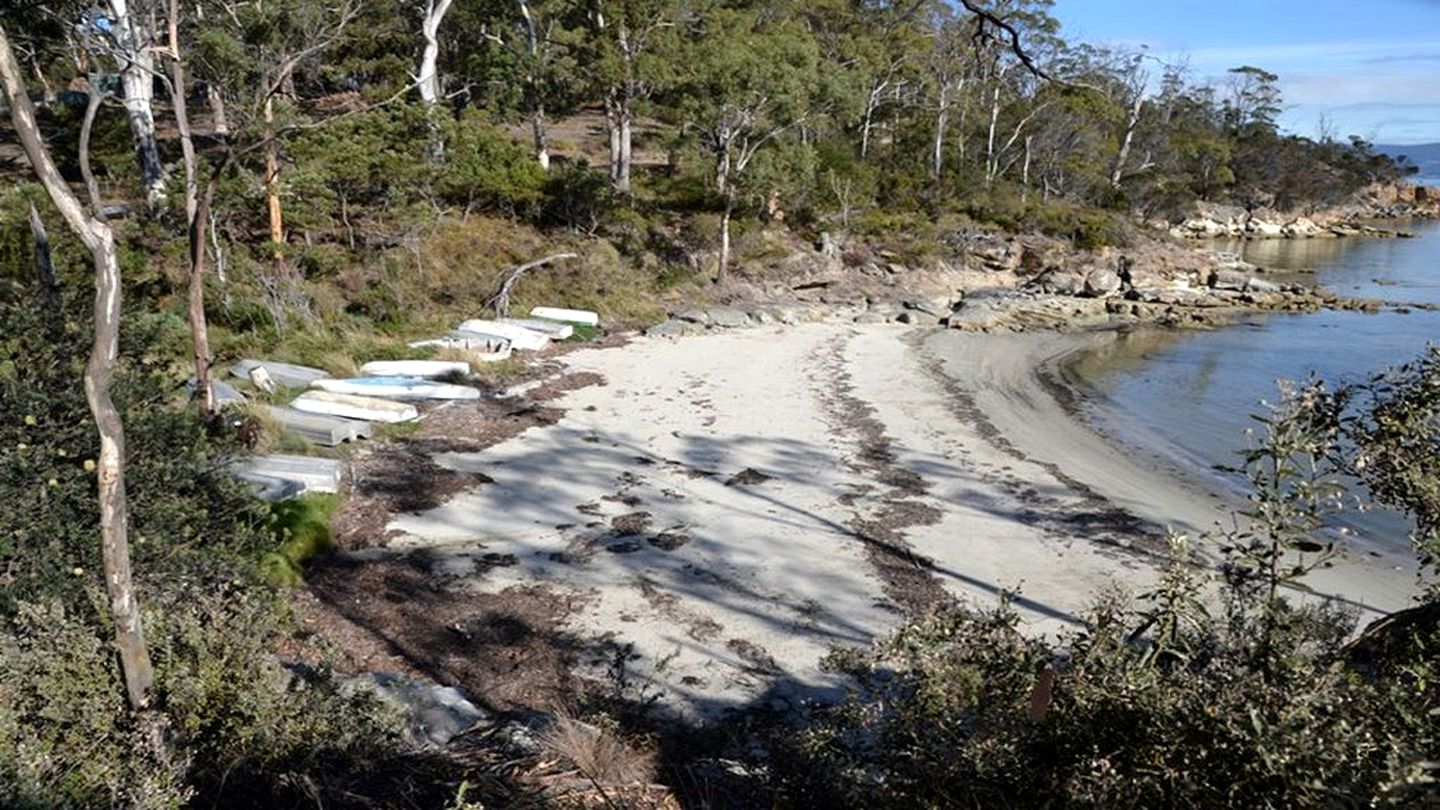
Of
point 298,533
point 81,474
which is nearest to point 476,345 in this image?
point 298,533

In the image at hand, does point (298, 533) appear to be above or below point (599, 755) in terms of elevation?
below

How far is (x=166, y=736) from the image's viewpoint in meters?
4.27

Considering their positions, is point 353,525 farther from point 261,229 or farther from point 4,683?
point 261,229

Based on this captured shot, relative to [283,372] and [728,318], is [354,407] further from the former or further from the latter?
[728,318]

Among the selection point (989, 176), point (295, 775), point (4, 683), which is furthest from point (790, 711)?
point (989, 176)

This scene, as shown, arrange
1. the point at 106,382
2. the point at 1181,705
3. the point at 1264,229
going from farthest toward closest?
the point at 1264,229 → the point at 106,382 → the point at 1181,705

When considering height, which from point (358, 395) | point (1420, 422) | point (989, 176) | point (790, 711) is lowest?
point (790, 711)

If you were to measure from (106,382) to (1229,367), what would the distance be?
24883 millimetres

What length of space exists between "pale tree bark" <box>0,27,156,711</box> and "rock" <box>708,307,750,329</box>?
19347 mm

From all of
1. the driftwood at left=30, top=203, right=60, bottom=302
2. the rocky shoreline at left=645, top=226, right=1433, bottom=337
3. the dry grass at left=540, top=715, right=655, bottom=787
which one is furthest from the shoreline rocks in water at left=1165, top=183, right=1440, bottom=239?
the driftwood at left=30, top=203, right=60, bottom=302

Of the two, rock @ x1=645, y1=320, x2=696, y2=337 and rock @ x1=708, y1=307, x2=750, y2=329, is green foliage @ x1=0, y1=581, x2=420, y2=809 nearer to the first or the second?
rock @ x1=645, y1=320, x2=696, y2=337

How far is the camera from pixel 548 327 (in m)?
20.4

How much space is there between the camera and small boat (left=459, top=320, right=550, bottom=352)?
62.3 feet

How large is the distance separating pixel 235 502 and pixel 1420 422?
684 cm
